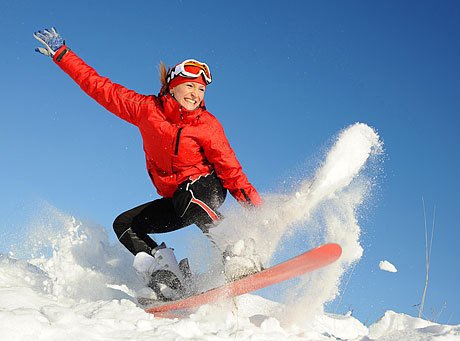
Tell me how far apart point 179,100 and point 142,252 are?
1484 millimetres

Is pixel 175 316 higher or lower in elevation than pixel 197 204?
lower

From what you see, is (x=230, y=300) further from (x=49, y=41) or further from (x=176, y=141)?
(x=49, y=41)

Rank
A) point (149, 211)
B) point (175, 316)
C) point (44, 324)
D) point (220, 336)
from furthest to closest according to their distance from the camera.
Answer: point (149, 211) → point (175, 316) → point (220, 336) → point (44, 324)

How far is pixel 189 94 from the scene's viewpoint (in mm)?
4930

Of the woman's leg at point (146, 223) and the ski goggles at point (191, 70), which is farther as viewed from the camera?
the woman's leg at point (146, 223)

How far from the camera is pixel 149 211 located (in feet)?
17.0

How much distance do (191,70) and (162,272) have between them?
1.92 metres

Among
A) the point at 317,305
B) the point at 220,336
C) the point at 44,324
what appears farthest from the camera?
the point at 317,305

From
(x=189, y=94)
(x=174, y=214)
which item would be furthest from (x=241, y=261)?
(x=189, y=94)

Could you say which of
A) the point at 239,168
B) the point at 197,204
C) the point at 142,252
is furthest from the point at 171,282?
the point at 239,168

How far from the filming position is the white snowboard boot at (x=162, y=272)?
4.64m

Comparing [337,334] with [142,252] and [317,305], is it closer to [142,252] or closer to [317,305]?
[317,305]

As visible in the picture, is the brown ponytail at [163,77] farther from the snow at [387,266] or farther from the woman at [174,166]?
the snow at [387,266]

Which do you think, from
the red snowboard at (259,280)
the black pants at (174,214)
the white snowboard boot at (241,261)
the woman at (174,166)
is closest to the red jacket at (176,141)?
the woman at (174,166)
